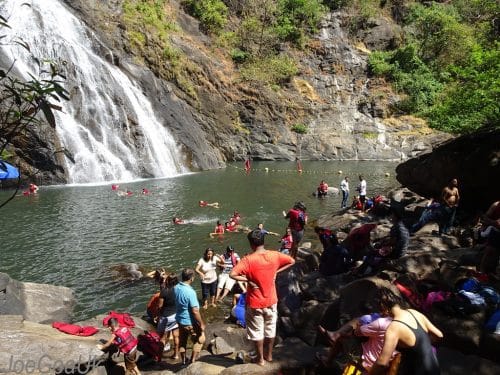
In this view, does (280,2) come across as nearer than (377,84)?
No

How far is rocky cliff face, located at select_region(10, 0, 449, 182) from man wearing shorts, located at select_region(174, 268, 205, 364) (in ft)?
111

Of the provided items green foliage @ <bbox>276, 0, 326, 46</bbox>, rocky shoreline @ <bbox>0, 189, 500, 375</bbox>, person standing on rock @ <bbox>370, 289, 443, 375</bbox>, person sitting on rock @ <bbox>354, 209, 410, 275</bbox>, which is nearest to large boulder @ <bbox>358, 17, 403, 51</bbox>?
green foliage @ <bbox>276, 0, 326, 46</bbox>

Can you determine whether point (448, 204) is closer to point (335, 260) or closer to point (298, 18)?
point (335, 260)

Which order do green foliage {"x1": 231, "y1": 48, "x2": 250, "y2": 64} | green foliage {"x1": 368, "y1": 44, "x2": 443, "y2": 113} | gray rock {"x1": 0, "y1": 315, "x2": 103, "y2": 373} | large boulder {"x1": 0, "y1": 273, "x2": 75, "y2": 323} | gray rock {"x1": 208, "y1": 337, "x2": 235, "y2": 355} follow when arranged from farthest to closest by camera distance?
green foliage {"x1": 368, "y1": 44, "x2": 443, "y2": 113} → green foliage {"x1": 231, "y1": 48, "x2": 250, "y2": 64} → large boulder {"x1": 0, "y1": 273, "x2": 75, "y2": 323} → gray rock {"x1": 208, "y1": 337, "x2": 235, "y2": 355} → gray rock {"x1": 0, "y1": 315, "x2": 103, "y2": 373}

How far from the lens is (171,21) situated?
176 feet

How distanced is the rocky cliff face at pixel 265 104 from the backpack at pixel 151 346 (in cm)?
3327

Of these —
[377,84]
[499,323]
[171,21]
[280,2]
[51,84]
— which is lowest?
[499,323]

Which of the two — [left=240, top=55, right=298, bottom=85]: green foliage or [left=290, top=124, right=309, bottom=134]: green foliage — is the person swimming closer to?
[left=290, top=124, right=309, bottom=134]: green foliage

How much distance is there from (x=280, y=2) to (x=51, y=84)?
71.0 meters

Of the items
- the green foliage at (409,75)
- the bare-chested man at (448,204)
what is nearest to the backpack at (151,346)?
the bare-chested man at (448,204)

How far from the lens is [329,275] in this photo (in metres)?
9.81

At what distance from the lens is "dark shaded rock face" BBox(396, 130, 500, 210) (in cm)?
1313

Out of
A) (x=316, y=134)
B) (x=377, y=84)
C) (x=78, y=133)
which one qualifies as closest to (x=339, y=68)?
(x=377, y=84)

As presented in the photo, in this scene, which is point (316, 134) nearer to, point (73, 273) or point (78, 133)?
point (78, 133)
